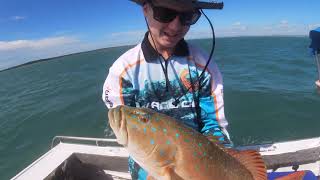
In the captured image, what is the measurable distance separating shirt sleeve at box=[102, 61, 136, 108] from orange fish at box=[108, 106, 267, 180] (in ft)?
3.62

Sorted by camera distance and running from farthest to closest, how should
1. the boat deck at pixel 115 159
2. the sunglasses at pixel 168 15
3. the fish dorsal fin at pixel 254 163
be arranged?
the boat deck at pixel 115 159
the sunglasses at pixel 168 15
the fish dorsal fin at pixel 254 163

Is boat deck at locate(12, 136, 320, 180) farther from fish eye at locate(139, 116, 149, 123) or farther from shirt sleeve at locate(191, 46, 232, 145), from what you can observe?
fish eye at locate(139, 116, 149, 123)

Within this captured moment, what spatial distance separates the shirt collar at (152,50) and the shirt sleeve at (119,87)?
0.30 metres

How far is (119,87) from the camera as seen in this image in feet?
9.41

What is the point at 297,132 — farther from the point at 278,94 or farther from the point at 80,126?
the point at 80,126

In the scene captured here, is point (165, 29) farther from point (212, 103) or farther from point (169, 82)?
point (212, 103)

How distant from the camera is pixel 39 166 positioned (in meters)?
4.29

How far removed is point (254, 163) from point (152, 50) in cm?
164

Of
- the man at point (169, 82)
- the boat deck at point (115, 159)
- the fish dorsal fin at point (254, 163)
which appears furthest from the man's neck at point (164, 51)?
the boat deck at point (115, 159)

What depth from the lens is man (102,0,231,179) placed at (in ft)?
9.45

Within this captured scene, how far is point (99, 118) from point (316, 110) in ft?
32.0

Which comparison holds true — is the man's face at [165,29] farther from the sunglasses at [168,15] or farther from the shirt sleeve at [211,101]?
the shirt sleeve at [211,101]

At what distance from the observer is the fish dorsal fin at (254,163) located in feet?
6.59

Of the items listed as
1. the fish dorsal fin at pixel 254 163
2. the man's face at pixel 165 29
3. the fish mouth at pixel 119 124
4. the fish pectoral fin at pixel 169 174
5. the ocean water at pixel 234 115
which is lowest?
the ocean water at pixel 234 115
